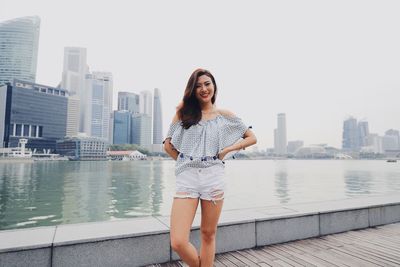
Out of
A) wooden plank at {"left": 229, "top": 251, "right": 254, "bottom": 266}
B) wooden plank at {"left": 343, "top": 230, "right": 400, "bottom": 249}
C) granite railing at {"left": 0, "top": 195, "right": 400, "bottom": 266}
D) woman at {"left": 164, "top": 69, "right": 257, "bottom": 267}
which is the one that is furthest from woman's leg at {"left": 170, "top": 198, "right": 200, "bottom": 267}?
wooden plank at {"left": 343, "top": 230, "right": 400, "bottom": 249}

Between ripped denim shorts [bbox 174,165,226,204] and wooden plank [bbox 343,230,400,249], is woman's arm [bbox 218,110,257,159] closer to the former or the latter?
ripped denim shorts [bbox 174,165,226,204]

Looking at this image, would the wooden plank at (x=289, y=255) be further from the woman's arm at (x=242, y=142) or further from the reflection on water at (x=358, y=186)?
the reflection on water at (x=358, y=186)

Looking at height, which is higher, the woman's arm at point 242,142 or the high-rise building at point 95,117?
the high-rise building at point 95,117

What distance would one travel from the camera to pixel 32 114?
386ft

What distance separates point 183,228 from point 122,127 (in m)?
198

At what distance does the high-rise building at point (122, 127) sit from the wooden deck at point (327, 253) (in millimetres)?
193650

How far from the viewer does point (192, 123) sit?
8.90 ft

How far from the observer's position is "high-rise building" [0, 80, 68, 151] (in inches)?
4513

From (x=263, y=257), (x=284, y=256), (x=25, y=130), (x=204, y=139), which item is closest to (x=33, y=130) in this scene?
(x=25, y=130)

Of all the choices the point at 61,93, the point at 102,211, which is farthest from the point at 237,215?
the point at 61,93

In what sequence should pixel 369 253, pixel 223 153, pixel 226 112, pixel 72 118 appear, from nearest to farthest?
pixel 223 153 → pixel 226 112 → pixel 369 253 → pixel 72 118

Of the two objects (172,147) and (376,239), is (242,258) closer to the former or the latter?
(172,147)

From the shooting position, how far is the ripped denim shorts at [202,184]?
2.54 metres

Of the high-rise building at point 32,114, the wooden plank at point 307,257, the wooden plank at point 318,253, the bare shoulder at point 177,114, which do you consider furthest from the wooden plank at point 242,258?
the high-rise building at point 32,114
